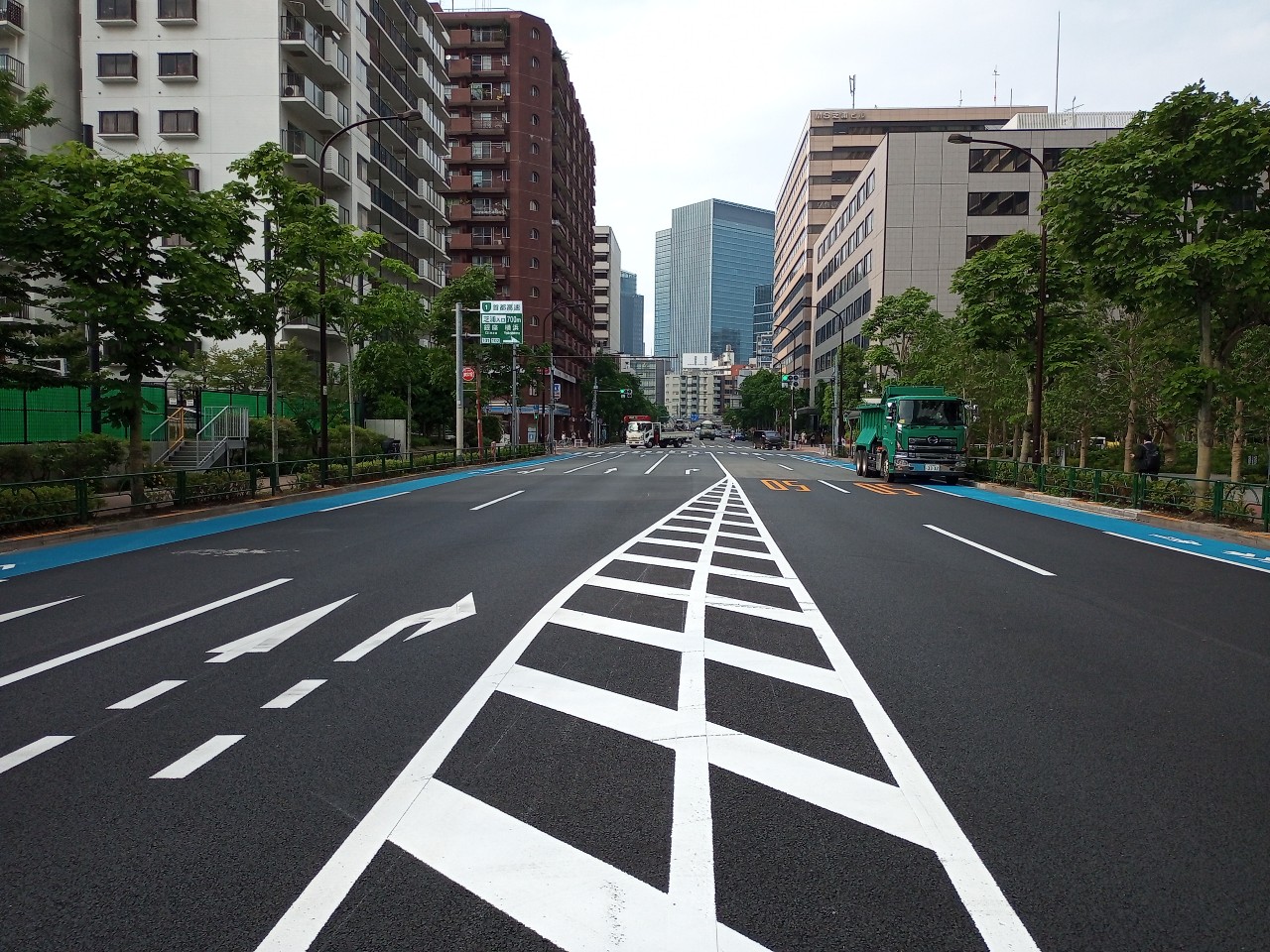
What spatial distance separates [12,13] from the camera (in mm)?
37344

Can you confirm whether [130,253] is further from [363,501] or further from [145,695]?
[145,695]

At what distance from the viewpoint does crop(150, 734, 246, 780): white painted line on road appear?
12.9 feet

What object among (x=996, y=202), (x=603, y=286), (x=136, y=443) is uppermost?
(x=603, y=286)

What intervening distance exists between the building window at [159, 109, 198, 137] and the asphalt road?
38.5 metres

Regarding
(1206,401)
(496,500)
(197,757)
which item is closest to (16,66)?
(496,500)

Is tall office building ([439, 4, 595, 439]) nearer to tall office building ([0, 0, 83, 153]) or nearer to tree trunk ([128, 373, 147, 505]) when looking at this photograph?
tall office building ([0, 0, 83, 153])

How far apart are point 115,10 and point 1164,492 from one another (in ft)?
157

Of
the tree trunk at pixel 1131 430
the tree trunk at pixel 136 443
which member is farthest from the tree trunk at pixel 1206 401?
the tree trunk at pixel 136 443

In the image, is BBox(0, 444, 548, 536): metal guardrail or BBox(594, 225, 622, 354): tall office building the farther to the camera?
BBox(594, 225, 622, 354): tall office building

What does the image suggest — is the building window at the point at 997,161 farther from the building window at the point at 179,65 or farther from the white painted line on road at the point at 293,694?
the white painted line on road at the point at 293,694

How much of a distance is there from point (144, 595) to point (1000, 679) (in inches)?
311

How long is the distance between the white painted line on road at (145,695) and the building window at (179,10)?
45.1 meters

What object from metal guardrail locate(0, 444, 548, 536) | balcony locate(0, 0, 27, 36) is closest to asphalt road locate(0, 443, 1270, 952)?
metal guardrail locate(0, 444, 548, 536)

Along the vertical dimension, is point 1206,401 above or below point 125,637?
above
